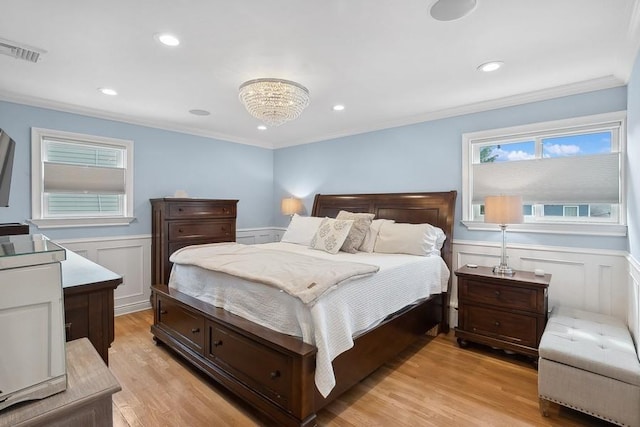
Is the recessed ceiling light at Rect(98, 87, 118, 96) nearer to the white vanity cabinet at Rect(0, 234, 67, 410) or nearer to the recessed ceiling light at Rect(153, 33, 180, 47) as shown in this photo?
the recessed ceiling light at Rect(153, 33, 180, 47)

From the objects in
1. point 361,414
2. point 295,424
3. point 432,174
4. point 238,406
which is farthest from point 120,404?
point 432,174

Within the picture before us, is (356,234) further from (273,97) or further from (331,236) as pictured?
(273,97)

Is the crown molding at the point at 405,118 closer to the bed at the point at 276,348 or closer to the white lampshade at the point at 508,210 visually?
the bed at the point at 276,348

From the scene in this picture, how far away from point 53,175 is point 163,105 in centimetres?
139

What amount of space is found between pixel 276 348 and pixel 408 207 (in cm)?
248

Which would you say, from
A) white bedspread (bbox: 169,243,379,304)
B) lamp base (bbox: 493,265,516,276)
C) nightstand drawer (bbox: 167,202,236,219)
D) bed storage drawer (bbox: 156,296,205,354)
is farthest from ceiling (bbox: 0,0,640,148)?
bed storage drawer (bbox: 156,296,205,354)

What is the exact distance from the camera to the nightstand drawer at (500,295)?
268cm

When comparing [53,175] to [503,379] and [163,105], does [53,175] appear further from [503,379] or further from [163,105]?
[503,379]

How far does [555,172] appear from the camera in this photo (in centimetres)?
295

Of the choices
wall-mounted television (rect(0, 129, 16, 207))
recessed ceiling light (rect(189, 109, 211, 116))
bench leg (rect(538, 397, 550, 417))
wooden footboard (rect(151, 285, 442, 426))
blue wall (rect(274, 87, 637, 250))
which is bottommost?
bench leg (rect(538, 397, 550, 417))

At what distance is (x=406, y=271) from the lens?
107 inches

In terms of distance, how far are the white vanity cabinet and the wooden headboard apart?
10.8 ft

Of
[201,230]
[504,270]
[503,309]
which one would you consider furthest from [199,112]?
[503,309]

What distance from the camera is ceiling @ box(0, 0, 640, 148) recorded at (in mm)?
1786
